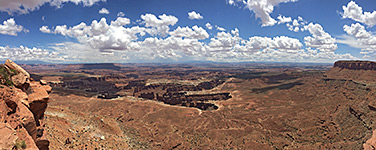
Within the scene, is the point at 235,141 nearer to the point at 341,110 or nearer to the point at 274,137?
the point at 274,137

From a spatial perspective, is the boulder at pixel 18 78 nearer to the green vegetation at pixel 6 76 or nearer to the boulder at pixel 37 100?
the green vegetation at pixel 6 76

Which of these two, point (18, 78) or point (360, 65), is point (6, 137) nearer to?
point (18, 78)

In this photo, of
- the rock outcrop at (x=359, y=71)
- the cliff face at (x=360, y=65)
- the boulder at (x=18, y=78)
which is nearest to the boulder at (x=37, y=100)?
the boulder at (x=18, y=78)

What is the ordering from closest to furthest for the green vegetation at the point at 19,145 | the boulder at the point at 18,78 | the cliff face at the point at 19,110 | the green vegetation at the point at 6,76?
the green vegetation at the point at 19,145 < the cliff face at the point at 19,110 < the green vegetation at the point at 6,76 < the boulder at the point at 18,78

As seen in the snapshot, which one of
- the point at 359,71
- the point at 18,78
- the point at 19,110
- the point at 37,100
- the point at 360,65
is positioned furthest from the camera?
the point at 360,65

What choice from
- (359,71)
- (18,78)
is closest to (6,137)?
(18,78)

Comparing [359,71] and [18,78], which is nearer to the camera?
[18,78]

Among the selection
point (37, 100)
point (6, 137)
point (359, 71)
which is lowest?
point (359, 71)

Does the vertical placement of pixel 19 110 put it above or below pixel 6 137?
above

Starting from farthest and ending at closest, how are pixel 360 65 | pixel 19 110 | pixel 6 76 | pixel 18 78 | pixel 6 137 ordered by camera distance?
1. pixel 360 65
2. pixel 18 78
3. pixel 6 76
4. pixel 19 110
5. pixel 6 137
